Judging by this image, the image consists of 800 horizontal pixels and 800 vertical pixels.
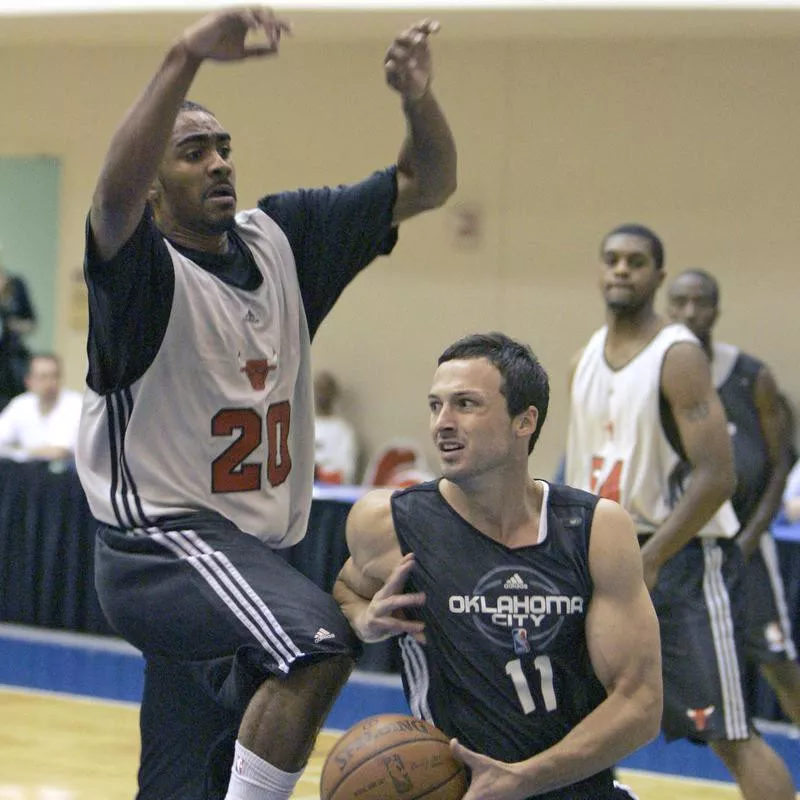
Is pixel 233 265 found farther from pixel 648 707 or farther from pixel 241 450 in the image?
pixel 648 707

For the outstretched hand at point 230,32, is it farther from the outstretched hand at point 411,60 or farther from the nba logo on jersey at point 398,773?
the nba logo on jersey at point 398,773

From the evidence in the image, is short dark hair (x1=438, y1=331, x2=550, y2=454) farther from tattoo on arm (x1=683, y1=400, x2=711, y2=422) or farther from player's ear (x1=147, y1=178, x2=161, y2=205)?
tattoo on arm (x1=683, y1=400, x2=711, y2=422)

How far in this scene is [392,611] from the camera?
10.3 feet

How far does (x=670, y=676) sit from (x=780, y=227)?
5.95 m

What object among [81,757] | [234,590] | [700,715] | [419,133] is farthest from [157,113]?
[81,757]

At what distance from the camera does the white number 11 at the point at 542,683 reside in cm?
316

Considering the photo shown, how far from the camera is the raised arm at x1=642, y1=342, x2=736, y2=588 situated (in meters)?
4.63

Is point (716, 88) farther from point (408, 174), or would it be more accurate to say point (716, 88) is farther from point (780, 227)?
point (408, 174)

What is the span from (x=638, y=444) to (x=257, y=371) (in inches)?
67.4

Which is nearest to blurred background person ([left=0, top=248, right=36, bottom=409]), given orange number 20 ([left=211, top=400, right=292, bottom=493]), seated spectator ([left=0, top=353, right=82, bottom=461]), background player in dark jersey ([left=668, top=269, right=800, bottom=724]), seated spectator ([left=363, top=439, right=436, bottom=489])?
seated spectator ([left=0, top=353, right=82, bottom=461])

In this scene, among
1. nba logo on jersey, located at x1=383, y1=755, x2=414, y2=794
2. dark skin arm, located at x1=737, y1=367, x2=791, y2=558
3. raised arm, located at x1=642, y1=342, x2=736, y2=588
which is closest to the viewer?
nba logo on jersey, located at x1=383, y1=755, x2=414, y2=794

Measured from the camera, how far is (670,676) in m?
4.79

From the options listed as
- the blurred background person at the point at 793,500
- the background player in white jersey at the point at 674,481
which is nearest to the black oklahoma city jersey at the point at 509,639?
the background player in white jersey at the point at 674,481

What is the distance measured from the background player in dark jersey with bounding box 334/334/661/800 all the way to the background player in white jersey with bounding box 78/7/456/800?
188 millimetres
